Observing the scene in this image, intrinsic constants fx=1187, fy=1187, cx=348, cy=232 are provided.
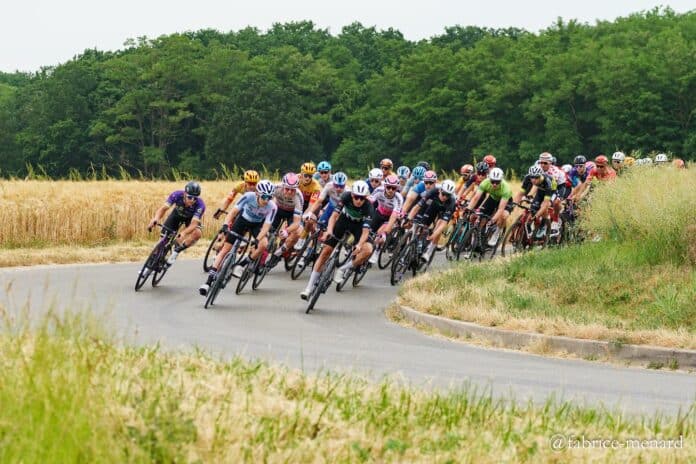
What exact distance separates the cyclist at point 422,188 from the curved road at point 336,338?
1.79m

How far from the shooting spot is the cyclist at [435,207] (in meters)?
23.3

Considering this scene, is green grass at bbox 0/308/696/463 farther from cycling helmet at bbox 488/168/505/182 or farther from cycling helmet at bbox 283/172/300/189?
cycling helmet at bbox 488/168/505/182

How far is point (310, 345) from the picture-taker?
46.0 ft

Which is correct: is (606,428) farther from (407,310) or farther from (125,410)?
(407,310)

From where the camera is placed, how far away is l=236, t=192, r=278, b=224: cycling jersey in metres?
20.0

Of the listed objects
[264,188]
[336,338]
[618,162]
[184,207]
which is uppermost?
[618,162]

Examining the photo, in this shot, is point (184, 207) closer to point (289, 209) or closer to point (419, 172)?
point (289, 209)

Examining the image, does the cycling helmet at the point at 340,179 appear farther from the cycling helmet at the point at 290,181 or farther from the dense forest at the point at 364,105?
the dense forest at the point at 364,105

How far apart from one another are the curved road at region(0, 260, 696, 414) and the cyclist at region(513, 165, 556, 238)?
4.90 meters

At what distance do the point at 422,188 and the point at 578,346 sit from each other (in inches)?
422

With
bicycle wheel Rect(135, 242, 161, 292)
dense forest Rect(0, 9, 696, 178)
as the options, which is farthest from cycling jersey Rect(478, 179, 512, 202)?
dense forest Rect(0, 9, 696, 178)

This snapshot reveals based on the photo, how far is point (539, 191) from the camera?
87.0 feet

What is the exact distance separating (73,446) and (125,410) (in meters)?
0.77

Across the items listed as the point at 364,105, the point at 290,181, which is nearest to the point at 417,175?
the point at 290,181
